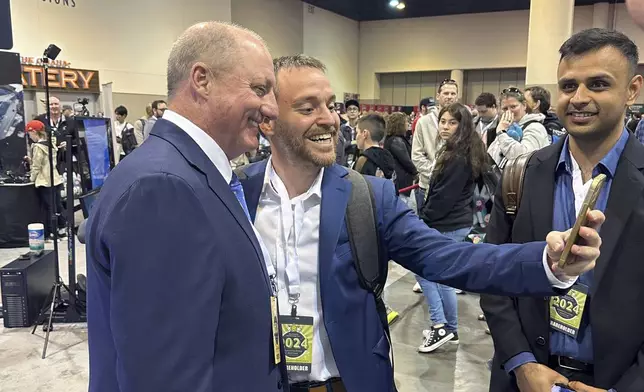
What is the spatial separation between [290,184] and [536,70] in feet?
33.4

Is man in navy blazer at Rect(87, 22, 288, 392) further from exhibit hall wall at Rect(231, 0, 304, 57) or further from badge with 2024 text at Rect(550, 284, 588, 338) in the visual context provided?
exhibit hall wall at Rect(231, 0, 304, 57)

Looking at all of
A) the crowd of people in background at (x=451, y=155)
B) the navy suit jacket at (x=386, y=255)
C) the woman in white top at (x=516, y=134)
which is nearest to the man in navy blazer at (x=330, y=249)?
the navy suit jacket at (x=386, y=255)

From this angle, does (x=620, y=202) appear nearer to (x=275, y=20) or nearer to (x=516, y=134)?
(x=516, y=134)

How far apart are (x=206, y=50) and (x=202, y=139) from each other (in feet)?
0.58

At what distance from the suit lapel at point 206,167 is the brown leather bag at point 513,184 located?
0.90m

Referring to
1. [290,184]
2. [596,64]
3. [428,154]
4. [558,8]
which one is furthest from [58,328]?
[558,8]

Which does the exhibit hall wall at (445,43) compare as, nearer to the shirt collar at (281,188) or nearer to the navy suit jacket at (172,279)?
the shirt collar at (281,188)

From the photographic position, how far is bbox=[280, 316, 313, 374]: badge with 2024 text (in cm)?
131

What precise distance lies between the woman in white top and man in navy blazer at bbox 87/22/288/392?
2912mm

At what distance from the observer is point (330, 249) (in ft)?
4.35

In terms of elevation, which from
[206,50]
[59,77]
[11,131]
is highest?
[59,77]

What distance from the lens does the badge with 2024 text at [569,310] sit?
132 cm

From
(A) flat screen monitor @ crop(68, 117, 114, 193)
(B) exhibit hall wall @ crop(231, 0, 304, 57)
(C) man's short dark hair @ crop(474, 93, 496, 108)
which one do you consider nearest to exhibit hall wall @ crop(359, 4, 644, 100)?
(B) exhibit hall wall @ crop(231, 0, 304, 57)

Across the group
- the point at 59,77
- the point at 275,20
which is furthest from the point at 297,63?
the point at 275,20
